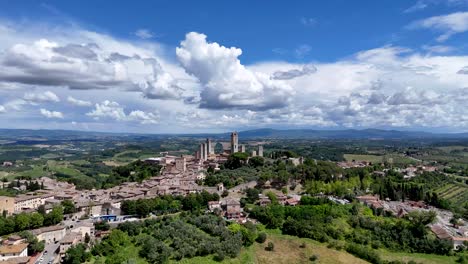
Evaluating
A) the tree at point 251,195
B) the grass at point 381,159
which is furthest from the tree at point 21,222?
the grass at point 381,159

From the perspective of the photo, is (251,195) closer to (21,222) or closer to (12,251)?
(21,222)

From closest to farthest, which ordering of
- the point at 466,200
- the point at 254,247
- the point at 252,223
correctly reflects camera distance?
the point at 254,247
the point at 252,223
the point at 466,200

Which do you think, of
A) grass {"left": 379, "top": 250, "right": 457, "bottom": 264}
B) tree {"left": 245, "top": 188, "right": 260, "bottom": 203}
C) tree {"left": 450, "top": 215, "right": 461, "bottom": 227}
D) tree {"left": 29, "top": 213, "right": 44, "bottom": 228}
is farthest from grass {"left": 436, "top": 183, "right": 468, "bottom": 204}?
tree {"left": 29, "top": 213, "right": 44, "bottom": 228}

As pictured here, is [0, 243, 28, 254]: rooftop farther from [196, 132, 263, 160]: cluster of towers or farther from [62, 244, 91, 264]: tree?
[196, 132, 263, 160]: cluster of towers

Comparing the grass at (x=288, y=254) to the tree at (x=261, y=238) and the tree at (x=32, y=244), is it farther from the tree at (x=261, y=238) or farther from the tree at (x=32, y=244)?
the tree at (x=32, y=244)

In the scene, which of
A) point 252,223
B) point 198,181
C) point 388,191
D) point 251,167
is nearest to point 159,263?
point 252,223

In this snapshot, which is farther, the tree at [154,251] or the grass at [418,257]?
the grass at [418,257]

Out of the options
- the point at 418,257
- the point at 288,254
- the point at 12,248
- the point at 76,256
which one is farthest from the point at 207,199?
the point at 418,257

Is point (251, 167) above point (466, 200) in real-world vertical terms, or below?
above

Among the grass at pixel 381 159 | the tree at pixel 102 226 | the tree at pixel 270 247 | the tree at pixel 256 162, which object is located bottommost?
the tree at pixel 270 247

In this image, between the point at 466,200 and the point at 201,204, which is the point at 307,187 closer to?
the point at 201,204

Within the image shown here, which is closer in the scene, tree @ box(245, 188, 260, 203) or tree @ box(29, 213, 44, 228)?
tree @ box(29, 213, 44, 228)
